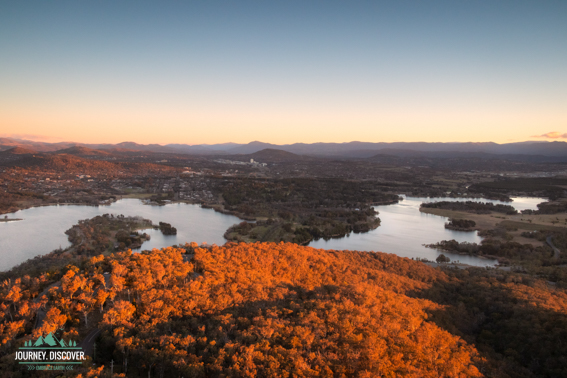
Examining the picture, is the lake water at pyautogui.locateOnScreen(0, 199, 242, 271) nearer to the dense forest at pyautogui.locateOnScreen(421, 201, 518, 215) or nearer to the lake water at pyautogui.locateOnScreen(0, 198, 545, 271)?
the lake water at pyautogui.locateOnScreen(0, 198, 545, 271)

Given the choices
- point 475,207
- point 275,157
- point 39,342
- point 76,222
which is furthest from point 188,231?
point 275,157

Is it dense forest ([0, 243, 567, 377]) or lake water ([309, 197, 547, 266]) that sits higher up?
dense forest ([0, 243, 567, 377])

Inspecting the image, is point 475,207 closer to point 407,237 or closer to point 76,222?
point 407,237

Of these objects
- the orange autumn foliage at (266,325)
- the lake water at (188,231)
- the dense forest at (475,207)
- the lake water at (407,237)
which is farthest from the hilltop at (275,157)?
the orange autumn foliage at (266,325)

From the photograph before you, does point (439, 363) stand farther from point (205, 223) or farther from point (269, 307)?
point (205, 223)

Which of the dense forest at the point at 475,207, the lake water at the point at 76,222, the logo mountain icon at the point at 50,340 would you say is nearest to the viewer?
the logo mountain icon at the point at 50,340

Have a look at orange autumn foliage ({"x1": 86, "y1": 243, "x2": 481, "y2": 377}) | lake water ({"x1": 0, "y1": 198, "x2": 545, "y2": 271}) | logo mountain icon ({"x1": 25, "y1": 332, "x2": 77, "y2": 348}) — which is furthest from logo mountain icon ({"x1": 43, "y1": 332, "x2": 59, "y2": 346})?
lake water ({"x1": 0, "y1": 198, "x2": 545, "y2": 271})

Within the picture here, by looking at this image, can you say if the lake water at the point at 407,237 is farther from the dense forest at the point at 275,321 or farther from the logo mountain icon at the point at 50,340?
the logo mountain icon at the point at 50,340
